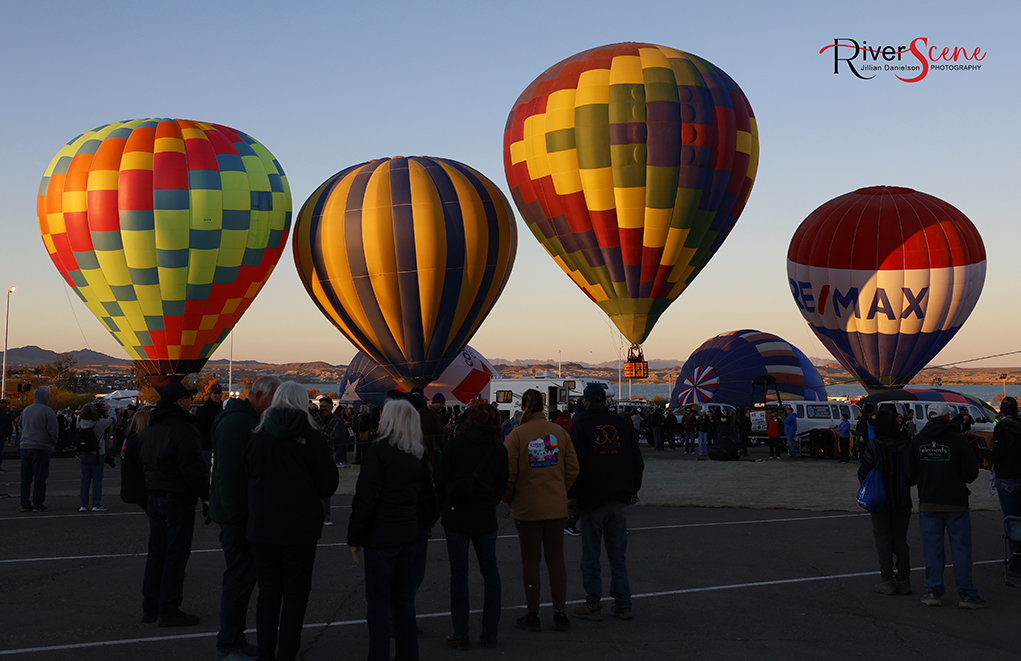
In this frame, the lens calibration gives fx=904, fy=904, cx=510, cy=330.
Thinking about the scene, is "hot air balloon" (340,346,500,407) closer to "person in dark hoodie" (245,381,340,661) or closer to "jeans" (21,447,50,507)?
"jeans" (21,447,50,507)

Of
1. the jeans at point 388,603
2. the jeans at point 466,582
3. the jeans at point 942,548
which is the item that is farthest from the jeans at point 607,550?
the jeans at point 942,548

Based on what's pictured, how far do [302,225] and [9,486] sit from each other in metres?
14.4

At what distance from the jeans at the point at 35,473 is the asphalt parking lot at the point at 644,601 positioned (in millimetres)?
1474

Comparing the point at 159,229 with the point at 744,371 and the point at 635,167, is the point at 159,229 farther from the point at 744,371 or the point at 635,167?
the point at 744,371

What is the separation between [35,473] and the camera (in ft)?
42.8

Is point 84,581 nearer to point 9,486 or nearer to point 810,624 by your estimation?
point 810,624

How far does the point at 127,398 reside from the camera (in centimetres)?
5144

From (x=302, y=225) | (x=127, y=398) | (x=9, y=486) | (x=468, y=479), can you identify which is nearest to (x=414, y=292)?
(x=302, y=225)

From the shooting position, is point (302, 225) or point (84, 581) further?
point (302, 225)

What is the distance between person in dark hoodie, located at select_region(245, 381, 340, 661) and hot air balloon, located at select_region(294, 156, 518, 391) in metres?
22.2

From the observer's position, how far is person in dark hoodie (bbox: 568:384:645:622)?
693 cm

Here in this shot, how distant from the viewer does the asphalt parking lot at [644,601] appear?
241 inches

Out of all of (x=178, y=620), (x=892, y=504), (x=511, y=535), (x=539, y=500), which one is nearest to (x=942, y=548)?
(x=892, y=504)

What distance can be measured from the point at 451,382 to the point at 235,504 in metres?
37.6
